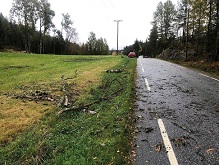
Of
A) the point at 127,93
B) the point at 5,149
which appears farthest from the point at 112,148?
the point at 127,93

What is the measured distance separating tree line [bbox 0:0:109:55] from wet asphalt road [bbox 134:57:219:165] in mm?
41733

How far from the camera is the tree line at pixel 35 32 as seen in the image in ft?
149

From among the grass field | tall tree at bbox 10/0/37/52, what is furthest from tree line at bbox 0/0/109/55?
the grass field

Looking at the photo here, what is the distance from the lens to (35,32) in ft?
185

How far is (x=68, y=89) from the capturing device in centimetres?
997

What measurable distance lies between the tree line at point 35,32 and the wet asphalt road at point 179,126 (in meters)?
41.7

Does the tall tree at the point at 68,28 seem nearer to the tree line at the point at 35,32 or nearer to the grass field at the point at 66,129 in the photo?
the tree line at the point at 35,32

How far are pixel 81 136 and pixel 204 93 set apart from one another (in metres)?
6.27

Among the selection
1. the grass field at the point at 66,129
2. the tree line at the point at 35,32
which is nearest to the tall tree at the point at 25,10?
the tree line at the point at 35,32

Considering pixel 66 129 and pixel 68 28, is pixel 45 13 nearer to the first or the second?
pixel 68 28

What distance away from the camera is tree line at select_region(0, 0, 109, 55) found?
4550cm

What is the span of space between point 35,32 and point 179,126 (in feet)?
185

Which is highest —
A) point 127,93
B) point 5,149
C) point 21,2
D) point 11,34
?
point 21,2

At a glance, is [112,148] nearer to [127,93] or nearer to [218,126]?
[218,126]
